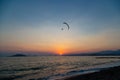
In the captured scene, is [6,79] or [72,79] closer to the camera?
[72,79]

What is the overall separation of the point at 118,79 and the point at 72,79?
4499mm

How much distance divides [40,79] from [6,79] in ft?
13.9

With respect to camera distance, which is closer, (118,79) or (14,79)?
(118,79)

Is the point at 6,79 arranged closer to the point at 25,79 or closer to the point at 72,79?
the point at 25,79

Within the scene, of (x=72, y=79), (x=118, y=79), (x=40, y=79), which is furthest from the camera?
(x=40, y=79)

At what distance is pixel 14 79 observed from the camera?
16625 millimetres

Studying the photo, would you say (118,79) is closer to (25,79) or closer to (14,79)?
Answer: (25,79)

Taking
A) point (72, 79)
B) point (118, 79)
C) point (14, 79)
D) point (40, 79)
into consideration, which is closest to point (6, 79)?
point (14, 79)

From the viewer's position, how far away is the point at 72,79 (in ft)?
47.8

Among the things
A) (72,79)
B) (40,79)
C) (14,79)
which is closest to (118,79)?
(72,79)

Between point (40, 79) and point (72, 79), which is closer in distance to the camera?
point (72, 79)

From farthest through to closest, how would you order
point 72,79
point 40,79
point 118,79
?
point 40,79 → point 72,79 → point 118,79

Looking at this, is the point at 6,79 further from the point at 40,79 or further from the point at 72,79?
the point at 72,79

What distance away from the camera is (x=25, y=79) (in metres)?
16.5
